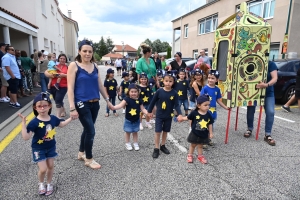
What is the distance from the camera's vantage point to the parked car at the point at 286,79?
6.98 metres

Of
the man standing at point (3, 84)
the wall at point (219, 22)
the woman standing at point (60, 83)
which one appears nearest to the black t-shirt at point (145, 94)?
the woman standing at point (60, 83)

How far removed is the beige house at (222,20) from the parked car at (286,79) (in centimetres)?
696

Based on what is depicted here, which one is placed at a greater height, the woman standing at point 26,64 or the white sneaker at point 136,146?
the woman standing at point 26,64

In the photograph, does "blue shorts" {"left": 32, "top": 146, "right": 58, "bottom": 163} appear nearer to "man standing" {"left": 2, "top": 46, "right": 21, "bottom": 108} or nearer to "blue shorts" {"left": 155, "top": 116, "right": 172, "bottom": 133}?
"blue shorts" {"left": 155, "top": 116, "right": 172, "bottom": 133}

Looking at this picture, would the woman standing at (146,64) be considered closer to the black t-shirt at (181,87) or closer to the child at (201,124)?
the black t-shirt at (181,87)

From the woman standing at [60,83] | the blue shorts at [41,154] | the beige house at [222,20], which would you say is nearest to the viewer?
the blue shorts at [41,154]

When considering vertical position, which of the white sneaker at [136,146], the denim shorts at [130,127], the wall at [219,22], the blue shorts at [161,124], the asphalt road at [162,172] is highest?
the wall at [219,22]

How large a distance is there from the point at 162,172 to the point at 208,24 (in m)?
20.4

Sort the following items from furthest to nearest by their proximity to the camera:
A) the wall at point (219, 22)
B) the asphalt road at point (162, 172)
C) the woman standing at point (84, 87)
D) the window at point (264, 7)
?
the window at point (264, 7)
the wall at point (219, 22)
the woman standing at point (84, 87)
the asphalt road at point (162, 172)

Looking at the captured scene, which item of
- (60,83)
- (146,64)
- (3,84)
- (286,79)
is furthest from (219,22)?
(3,84)

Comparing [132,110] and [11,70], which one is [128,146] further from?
[11,70]

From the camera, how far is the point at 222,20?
18281 mm

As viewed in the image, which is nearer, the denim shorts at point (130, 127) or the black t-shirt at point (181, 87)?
the denim shorts at point (130, 127)

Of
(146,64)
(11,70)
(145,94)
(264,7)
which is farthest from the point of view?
(264,7)
